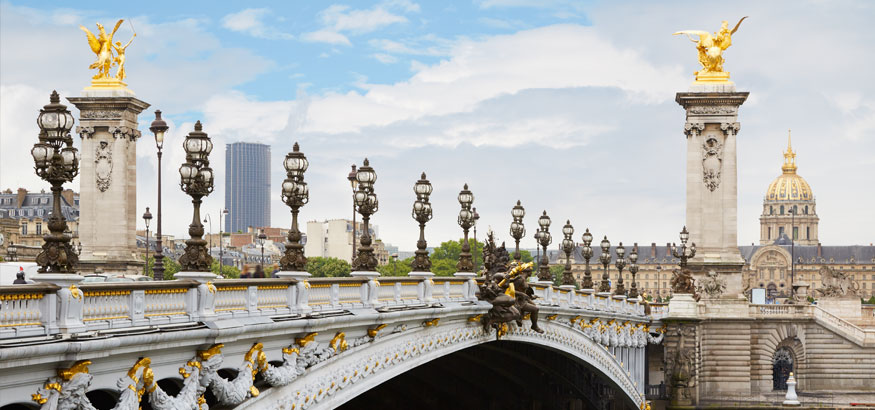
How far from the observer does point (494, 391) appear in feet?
168

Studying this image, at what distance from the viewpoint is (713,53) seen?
265 ft

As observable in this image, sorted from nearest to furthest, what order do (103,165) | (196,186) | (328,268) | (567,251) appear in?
(196,186), (567,251), (103,165), (328,268)

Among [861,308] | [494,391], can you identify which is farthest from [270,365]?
[861,308]

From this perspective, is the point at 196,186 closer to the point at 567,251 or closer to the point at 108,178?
the point at 567,251

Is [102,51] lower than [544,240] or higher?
higher

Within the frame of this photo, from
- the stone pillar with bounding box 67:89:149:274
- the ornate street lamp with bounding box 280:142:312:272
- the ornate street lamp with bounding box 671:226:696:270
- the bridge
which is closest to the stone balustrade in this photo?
the bridge

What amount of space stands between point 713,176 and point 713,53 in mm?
7936

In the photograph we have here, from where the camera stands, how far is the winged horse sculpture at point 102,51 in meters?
64.4

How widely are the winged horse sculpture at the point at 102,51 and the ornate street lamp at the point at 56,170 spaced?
5083 centimetres

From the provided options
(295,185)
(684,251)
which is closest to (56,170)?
(295,185)

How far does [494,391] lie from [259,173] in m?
13.2

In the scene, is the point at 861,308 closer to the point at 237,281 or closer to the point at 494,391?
the point at 494,391

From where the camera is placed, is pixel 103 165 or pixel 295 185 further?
pixel 103 165

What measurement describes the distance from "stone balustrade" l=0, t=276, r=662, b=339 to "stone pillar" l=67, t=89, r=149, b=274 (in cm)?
3747
